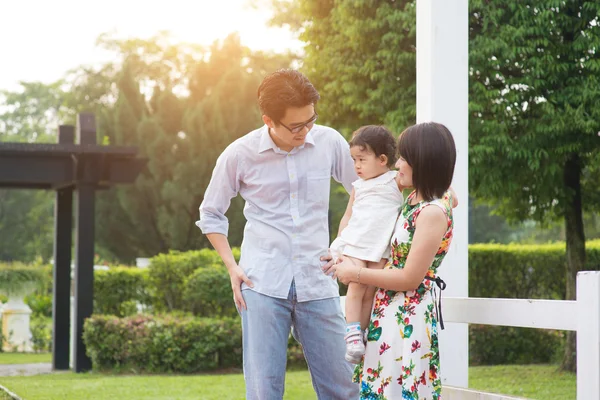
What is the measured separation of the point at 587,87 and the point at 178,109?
1881 centimetres

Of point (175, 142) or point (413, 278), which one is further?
point (175, 142)

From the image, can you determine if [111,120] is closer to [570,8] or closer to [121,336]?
[121,336]

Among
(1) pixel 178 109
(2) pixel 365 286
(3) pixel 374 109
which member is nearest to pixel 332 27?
(3) pixel 374 109

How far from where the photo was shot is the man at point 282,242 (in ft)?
9.61

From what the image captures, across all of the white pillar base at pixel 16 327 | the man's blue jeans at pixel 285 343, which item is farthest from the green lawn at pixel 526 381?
the white pillar base at pixel 16 327

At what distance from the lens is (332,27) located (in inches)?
391

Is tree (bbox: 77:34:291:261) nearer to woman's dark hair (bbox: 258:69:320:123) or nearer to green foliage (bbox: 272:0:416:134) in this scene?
green foliage (bbox: 272:0:416:134)

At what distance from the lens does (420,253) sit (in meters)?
2.47

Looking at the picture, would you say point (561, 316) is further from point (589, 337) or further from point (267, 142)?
point (267, 142)

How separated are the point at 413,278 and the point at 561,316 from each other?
54cm

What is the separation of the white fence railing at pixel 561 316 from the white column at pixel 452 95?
0.34 m

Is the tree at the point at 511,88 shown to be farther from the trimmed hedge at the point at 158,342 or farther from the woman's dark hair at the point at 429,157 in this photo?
the woman's dark hair at the point at 429,157

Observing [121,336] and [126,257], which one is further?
[126,257]

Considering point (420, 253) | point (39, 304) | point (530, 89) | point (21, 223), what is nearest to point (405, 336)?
point (420, 253)
